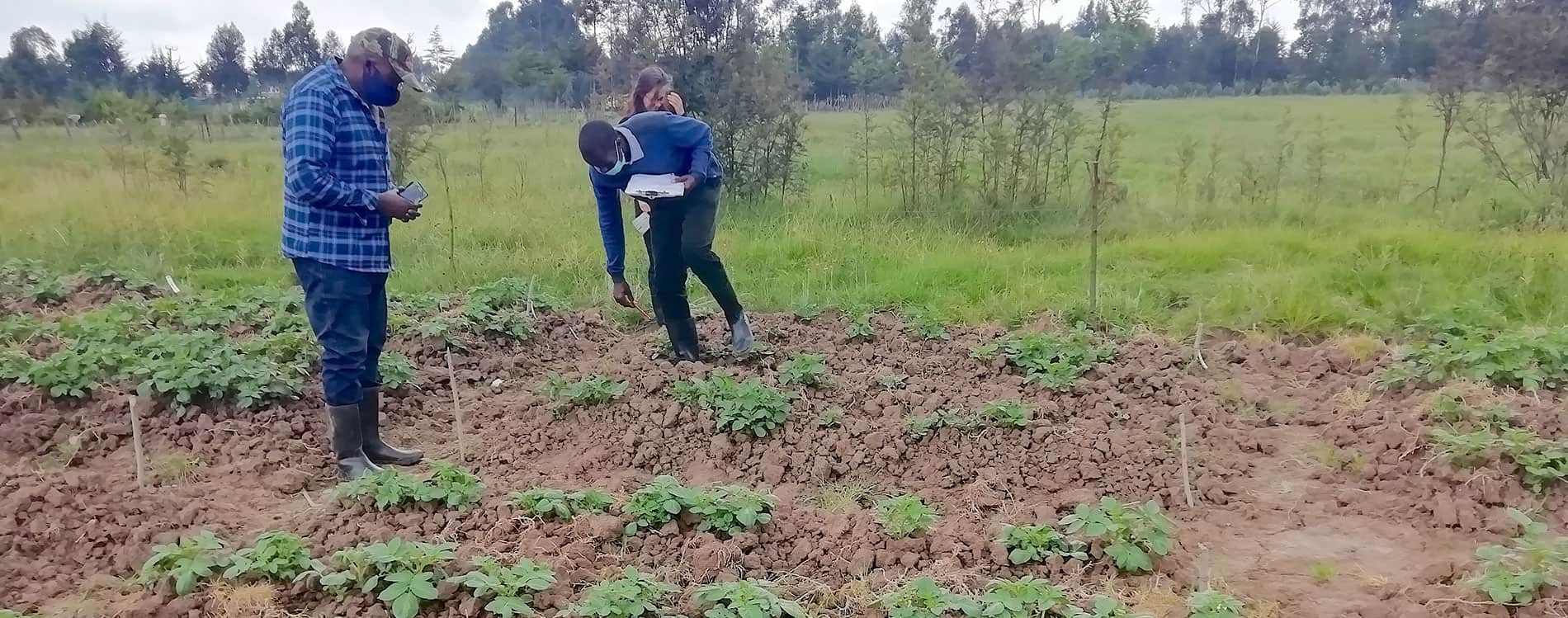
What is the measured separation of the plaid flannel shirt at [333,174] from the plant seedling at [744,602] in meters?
1.66

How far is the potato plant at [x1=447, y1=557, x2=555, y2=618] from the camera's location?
2438 mm

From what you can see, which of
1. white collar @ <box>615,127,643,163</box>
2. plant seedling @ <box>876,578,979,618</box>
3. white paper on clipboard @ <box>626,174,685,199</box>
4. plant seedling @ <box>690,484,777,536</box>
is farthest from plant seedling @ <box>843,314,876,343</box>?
plant seedling @ <box>876,578,979,618</box>

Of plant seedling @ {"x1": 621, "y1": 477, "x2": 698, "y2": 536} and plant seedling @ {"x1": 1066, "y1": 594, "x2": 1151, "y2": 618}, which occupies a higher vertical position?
plant seedling @ {"x1": 621, "y1": 477, "x2": 698, "y2": 536}

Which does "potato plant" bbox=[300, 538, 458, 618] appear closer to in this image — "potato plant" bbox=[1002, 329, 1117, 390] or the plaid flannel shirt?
the plaid flannel shirt

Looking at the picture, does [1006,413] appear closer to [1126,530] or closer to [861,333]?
[1126,530]

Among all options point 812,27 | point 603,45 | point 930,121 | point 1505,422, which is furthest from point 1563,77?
point 812,27

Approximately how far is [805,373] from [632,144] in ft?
3.95

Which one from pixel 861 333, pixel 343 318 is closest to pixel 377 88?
pixel 343 318

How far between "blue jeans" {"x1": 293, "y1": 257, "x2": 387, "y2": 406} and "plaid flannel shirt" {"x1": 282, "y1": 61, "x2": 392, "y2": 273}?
0.19 feet

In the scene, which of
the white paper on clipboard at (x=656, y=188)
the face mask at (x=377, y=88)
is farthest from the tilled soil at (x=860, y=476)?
the face mask at (x=377, y=88)

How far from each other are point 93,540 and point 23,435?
47.3 inches

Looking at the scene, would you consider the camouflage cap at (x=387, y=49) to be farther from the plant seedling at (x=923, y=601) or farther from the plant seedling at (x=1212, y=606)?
the plant seedling at (x=1212, y=606)

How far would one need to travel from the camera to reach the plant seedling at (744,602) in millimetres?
2436

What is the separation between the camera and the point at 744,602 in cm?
247
